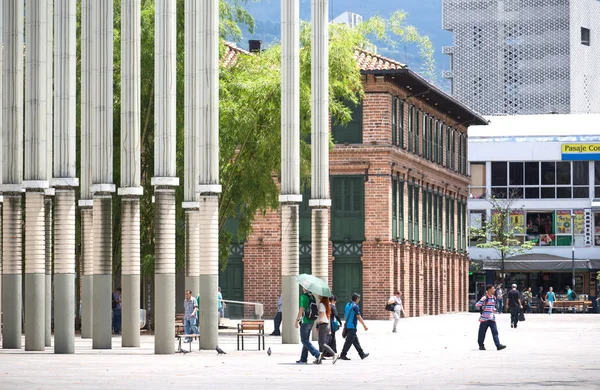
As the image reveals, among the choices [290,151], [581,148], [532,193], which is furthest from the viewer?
[532,193]

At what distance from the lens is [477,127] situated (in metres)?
101

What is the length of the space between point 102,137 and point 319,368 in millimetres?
8623

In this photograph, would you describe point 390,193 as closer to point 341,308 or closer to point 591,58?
point 341,308

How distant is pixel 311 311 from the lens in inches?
1171

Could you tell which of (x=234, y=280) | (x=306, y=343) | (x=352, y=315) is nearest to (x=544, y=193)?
(x=234, y=280)

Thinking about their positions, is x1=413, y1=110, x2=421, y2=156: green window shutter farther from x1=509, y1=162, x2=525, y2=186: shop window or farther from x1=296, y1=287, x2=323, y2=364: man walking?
x1=296, y1=287, x2=323, y2=364: man walking

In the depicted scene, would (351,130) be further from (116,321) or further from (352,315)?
(352,315)

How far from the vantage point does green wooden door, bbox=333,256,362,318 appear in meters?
61.4

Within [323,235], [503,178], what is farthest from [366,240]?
[503,178]

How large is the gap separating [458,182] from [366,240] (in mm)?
17850

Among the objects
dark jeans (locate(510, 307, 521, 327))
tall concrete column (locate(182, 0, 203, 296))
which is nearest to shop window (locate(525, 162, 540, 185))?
dark jeans (locate(510, 307, 521, 327))

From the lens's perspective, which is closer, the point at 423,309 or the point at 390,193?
the point at 390,193

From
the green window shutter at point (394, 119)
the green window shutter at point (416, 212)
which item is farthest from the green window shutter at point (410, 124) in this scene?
the green window shutter at point (394, 119)

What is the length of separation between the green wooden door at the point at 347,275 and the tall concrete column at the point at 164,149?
29009 millimetres
